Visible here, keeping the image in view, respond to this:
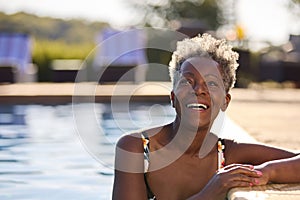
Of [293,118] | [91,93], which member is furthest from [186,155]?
[91,93]

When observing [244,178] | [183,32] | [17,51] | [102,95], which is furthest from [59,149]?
[183,32]

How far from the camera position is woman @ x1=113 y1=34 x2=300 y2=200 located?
216 cm

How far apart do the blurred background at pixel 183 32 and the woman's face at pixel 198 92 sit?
28.7 ft

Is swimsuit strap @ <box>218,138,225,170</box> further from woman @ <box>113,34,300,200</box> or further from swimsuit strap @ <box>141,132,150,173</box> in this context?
swimsuit strap @ <box>141,132,150,173</box>

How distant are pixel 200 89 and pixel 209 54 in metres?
0.15

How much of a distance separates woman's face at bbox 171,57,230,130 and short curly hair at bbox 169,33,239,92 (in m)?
0.02

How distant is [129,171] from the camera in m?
2.22

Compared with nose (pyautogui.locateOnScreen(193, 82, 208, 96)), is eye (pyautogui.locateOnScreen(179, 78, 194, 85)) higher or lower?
higher

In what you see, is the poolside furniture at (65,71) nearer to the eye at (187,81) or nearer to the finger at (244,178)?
the eye at (187,81)

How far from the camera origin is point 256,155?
7.95 feet

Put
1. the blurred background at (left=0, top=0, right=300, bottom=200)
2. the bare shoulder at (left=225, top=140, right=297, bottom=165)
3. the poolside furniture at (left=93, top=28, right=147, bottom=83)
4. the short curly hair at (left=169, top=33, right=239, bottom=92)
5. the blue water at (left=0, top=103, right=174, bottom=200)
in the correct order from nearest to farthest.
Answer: the short curly hair at (left=169, top=33, right=239, bottom=92)
the bare shoulder at (left=225, top=140, right=297, bottom=165)
the blue water at (left=0, top=103, right=174, bottom=200)
the blurred background at (left=0, top=0, right=300, bottom=200)
the poolside furniture at (left=93, top=28, right=147, bottom=83)

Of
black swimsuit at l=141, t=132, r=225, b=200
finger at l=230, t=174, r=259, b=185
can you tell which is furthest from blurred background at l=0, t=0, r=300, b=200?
finger at l=230, t=174, r=259, b=185

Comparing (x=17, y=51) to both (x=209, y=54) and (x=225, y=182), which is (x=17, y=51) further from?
(x=225, y=182)

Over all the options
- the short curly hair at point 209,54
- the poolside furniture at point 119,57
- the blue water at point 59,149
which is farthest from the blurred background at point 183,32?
the short curly hair at point 209,54
